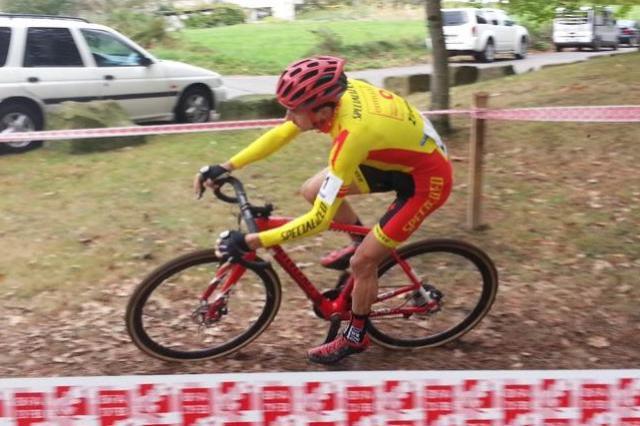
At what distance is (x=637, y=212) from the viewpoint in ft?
19.4

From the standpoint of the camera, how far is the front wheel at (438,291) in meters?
3.82

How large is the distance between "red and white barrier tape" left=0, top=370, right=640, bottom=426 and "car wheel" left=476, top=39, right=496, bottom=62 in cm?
2094

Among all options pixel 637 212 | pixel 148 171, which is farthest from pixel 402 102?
pixel 148 171

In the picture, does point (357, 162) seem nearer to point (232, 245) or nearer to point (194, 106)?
point (232, 245)

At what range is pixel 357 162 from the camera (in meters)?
3.08

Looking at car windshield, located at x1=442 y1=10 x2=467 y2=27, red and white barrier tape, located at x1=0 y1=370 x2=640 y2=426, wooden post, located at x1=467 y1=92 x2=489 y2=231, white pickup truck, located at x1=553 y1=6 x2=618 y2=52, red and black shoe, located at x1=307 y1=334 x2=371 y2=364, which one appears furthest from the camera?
white pickup truck, located at x1=553 y1=6 x2=618 y2=52

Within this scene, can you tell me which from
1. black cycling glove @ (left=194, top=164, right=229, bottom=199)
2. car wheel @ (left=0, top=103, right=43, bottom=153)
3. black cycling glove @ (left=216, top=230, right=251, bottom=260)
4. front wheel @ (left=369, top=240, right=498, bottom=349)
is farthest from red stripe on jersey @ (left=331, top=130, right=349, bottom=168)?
car wheel @ (left=0, top=103, right=43, bottom=153)

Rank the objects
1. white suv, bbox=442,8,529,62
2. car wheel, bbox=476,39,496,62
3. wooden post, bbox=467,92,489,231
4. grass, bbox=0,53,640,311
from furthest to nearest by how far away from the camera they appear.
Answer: car wheel, bbox=476,39,496,62 < white suv, bbox=442,8,529,62 < wooden post, bbox=467,92,489,231 < grass, bbox=0,53,640,311

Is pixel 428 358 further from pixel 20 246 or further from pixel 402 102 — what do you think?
pixel 20 246

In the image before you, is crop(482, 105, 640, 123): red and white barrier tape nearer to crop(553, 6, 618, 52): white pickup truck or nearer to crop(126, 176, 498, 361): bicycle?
crop(126, 176, 498, 361): bicycle

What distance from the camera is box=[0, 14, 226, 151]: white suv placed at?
841 cm

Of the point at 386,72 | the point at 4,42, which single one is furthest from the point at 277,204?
the point at 386,72

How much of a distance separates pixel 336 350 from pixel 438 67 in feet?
15.2

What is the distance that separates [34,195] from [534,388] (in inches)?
220
